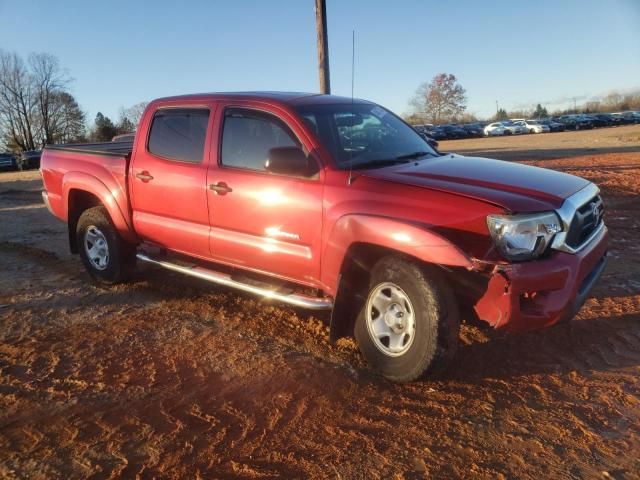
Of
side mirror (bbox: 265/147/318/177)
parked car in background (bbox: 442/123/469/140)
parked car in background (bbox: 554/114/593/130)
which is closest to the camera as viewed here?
side mirror (bbox: 265/147/318/177)

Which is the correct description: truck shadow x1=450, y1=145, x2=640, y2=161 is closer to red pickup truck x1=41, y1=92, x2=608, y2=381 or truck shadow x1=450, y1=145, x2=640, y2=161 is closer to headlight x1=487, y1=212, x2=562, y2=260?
red pickup truck x1=41, y1=92, x2=608, y2=381

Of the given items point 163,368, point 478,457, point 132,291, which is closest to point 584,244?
point 478,457

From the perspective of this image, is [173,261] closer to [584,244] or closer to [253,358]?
→ [253,358]

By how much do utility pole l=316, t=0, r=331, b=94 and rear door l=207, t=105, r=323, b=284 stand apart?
6825 mm

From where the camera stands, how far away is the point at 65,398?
11.6 ft

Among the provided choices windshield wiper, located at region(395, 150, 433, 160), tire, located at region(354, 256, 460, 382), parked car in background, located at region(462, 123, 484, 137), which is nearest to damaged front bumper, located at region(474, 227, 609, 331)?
tire, located at region(354, 256, 460, 382)

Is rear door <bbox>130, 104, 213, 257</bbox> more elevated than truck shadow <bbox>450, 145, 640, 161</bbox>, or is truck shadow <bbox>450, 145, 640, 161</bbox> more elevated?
rear door <bbox>130, 104, 213, 257</bbox>

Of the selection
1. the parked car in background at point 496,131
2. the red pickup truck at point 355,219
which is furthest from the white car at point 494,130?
the red pickup truck at point 355,219

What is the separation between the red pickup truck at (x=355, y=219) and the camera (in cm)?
334

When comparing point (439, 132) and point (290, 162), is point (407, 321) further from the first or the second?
point (439, 132)

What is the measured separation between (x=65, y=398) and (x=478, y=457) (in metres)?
2.54

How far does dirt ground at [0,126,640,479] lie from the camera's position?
2.83m

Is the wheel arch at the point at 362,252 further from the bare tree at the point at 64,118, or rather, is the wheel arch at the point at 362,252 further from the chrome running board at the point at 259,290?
the bare tree at the point at 64,118

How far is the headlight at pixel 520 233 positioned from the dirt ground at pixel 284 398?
925mm
